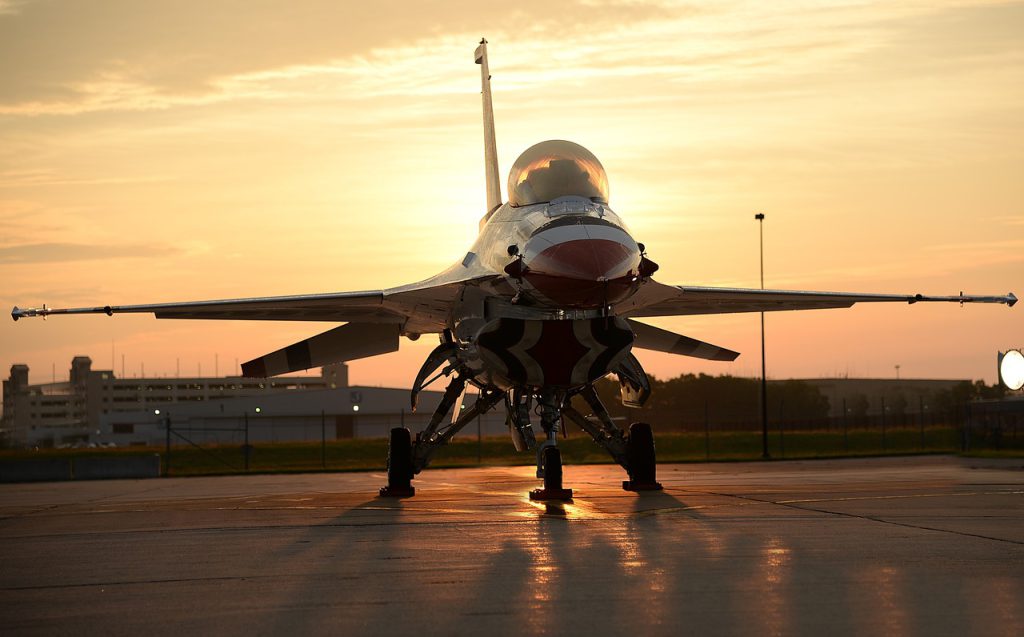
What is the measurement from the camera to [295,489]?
22.9 metres

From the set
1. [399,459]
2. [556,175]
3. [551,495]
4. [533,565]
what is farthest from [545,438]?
[533,565]

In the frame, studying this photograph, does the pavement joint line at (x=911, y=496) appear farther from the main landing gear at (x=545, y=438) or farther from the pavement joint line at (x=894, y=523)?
the main landing gear at (x=545, y=438)

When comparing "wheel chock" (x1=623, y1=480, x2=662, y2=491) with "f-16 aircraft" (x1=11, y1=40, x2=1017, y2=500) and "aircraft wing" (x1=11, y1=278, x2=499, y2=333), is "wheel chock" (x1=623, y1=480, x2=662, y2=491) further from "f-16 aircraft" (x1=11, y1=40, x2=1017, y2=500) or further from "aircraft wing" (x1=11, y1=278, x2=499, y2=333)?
"aircraft wing" (x1=11, y1=278, x2=499, y2=333)

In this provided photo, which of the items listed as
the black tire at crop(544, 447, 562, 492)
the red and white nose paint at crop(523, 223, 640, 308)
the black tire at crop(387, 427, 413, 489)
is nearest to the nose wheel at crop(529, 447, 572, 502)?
the black tire at crop(544, 447, 562, 492)

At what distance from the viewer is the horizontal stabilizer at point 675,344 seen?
22156mm

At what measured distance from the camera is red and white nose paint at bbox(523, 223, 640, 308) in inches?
540

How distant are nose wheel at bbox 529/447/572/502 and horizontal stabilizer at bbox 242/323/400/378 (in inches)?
186

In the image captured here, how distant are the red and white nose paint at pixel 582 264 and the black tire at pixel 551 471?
3587 millimetres

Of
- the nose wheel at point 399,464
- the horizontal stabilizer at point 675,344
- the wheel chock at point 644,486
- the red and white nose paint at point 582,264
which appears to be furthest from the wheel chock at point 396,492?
the red and white nose paint at point 582,264

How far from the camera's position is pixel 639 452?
18766 mm

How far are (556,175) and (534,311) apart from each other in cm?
198

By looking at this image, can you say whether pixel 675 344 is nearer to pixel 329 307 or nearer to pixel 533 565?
pixel 329 307

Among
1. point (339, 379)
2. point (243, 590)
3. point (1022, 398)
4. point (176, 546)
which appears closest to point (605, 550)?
point (243, 590)

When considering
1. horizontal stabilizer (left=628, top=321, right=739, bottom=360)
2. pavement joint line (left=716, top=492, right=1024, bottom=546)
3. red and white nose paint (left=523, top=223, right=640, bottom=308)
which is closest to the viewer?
pavement joint line (left=716, top=492, right=1024, bottom=546)
